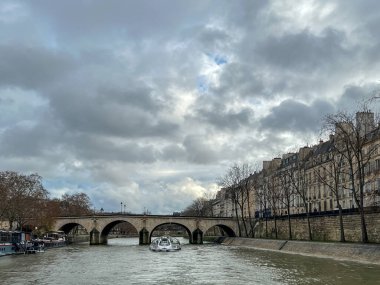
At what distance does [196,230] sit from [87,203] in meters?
72.4

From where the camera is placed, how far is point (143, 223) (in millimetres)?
122312

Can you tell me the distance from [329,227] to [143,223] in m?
54.9

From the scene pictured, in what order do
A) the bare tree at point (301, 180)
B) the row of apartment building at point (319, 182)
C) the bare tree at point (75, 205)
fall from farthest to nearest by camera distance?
the bare tree at point (75, 205), the row of apartment building at point (319, 182), the bare tree at point (301, 180)

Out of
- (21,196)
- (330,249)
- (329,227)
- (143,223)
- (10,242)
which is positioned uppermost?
(21,196)

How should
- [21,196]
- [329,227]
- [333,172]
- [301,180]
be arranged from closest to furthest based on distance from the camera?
[329,227]
[21,196]
[333,172]
[301,180]

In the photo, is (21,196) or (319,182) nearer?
(21,196)

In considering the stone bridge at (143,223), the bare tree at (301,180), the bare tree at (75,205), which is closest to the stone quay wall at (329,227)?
the bare tree at (301,180)

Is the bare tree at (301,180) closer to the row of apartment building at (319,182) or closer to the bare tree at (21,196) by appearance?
the row of apartment building at (319,182)

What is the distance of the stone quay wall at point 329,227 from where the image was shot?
6544 centimetres

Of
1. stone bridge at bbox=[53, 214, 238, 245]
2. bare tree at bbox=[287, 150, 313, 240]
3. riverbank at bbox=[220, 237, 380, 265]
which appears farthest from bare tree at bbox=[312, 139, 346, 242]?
stone bridge at bbox=[53, 214, 238, 245]

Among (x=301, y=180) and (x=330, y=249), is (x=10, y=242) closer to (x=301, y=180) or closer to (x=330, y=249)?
(x=330, y=249)

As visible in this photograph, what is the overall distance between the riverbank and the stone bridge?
3495 cm

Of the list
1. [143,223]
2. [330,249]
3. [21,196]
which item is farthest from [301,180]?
[21,196]

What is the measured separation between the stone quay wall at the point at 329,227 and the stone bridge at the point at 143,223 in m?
18.5
